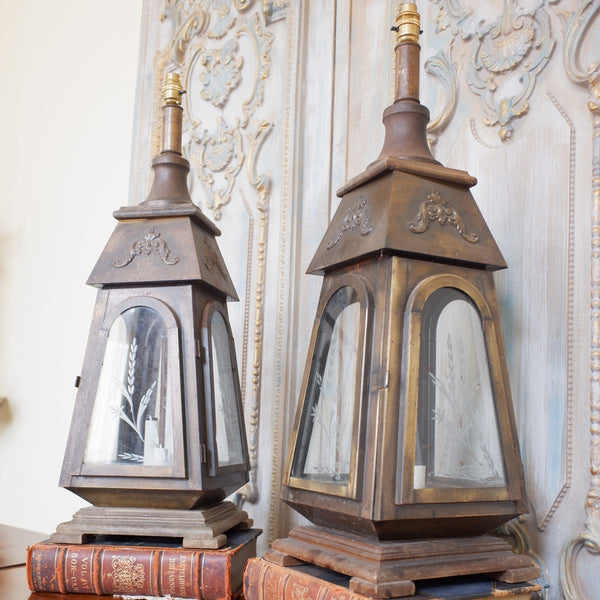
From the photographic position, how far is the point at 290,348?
61.1 inches

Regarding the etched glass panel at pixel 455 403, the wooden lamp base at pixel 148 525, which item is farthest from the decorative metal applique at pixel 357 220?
the wooden lamp base at pixel 148 525

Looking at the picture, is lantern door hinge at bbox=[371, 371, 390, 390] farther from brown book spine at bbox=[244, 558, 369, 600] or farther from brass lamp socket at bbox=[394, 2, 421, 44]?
brass lamp socket at bbox=[394, 2, 421, 44]

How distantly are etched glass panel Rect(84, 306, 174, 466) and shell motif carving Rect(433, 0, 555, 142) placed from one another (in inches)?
28.6

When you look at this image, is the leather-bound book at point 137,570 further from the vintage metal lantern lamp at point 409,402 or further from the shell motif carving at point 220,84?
the shell motif carving at point 220,84

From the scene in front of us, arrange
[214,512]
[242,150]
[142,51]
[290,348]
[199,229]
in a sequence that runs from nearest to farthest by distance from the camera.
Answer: [214,512] < [199,229] < [290,348] < [242,150] < [142,51]

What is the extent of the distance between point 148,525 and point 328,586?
38 cm

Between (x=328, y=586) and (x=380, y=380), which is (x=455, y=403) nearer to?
(x=380, y=380)

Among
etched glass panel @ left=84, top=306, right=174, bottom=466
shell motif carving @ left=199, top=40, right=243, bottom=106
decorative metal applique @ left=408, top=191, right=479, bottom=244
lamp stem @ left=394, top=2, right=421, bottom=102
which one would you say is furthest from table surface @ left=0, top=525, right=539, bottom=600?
shell motif carving @ left=199, top=40, right=243, bottom=106

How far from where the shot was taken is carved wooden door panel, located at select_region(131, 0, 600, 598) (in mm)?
1098

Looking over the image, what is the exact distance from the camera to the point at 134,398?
1191 millimetres

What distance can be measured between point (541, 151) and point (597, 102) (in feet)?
0.39

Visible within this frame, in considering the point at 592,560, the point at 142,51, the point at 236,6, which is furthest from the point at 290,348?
the point at 142,51

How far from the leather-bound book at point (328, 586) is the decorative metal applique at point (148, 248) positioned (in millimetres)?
540

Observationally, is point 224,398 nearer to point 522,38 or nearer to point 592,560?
point 592,560
